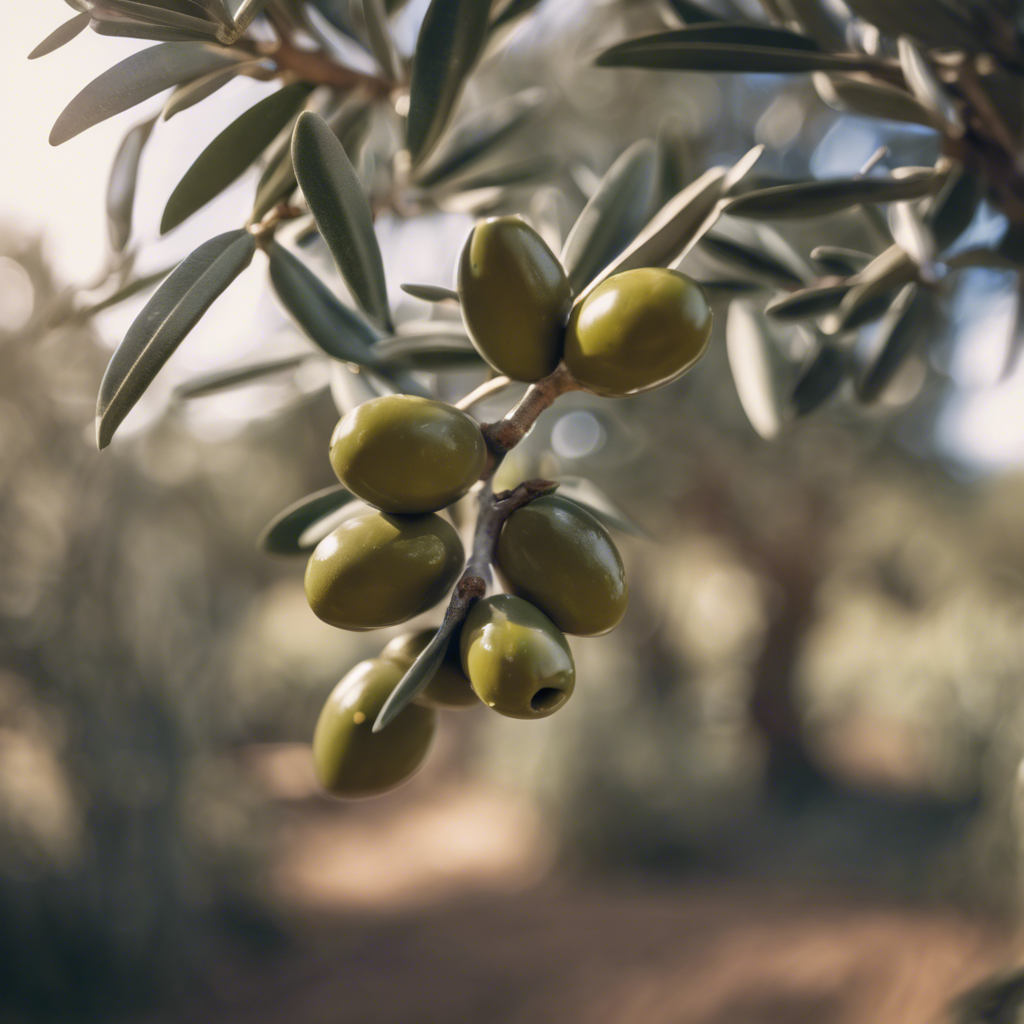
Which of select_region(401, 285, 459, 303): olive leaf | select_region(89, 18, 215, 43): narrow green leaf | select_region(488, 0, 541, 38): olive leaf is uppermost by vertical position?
select_region(89, 18, 215, 43): narrow green leaf

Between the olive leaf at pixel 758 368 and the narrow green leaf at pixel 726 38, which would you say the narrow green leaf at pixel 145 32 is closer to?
the narrow green leaf at pixel 726 38

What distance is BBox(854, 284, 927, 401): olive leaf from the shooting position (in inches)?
33.2

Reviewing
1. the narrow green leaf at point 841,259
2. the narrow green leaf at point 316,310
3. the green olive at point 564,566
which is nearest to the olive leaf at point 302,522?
the narrow green leaf at point 316,310

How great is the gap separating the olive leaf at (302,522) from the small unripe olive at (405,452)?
0.70 feet

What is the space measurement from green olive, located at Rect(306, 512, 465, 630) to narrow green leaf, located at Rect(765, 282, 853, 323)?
46 centimetres

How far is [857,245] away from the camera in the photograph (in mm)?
3502

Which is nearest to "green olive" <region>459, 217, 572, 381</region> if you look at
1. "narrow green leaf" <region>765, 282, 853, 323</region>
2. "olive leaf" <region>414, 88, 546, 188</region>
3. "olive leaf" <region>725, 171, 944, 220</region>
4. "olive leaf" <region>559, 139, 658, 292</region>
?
"olive leaf" <region>559, 139, 658, 292</region>

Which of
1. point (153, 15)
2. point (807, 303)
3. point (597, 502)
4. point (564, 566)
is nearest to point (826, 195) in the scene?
point (807, 303)

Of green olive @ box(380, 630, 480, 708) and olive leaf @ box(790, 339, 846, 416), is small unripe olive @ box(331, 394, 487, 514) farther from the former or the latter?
olive leaf @ box(790, 339, 846, 416)

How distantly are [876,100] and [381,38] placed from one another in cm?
50

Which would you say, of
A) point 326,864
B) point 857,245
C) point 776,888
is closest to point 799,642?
point 776,888

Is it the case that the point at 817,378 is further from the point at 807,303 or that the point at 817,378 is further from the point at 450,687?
the point at 450,687

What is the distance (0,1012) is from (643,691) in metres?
4.76

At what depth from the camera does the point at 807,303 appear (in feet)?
2.40
